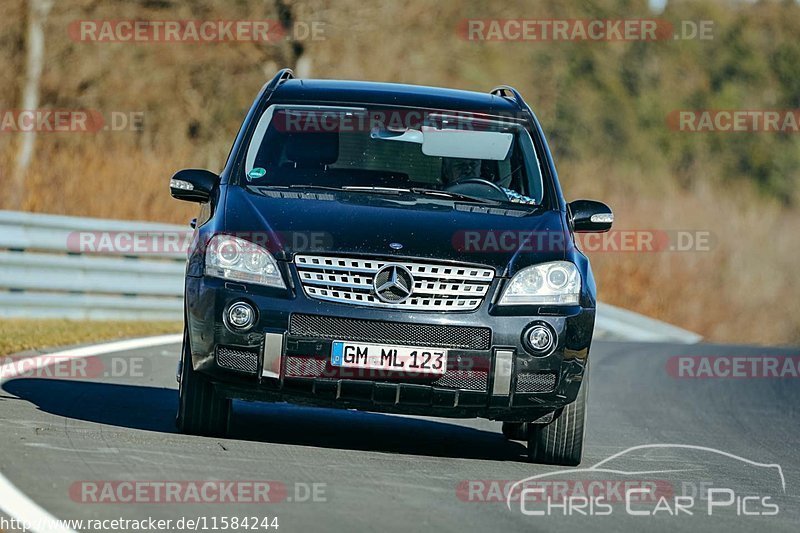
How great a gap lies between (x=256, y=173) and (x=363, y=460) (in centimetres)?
172

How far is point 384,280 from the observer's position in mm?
7156

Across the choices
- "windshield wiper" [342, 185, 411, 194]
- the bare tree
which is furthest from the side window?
the bare tree

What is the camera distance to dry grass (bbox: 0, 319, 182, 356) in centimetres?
1188

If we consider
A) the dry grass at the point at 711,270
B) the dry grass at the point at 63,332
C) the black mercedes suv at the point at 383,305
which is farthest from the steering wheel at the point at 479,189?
the dry grass at the point at 711,270

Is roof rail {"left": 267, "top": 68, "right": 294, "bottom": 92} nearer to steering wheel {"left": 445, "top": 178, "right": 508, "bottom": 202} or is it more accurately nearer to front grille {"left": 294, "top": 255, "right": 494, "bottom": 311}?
steering wheel {"left": 445, "top": 178, "right": 508, "bottom": 202}

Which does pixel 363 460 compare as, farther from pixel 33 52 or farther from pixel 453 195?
pixel 33 52

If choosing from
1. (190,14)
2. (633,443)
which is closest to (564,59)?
(190,14)

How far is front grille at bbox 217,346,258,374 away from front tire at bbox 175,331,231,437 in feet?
0.97

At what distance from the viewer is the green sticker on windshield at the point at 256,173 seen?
812 cm

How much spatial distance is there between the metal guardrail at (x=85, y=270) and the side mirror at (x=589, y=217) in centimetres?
736

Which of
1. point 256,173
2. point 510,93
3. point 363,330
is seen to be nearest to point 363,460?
point 363,330

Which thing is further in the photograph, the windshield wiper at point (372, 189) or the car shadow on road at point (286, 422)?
the windshield wiper at point (372, 189)

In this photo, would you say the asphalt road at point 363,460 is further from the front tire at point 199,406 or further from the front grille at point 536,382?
the front grille at point 536,382

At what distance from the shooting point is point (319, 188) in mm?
8031
